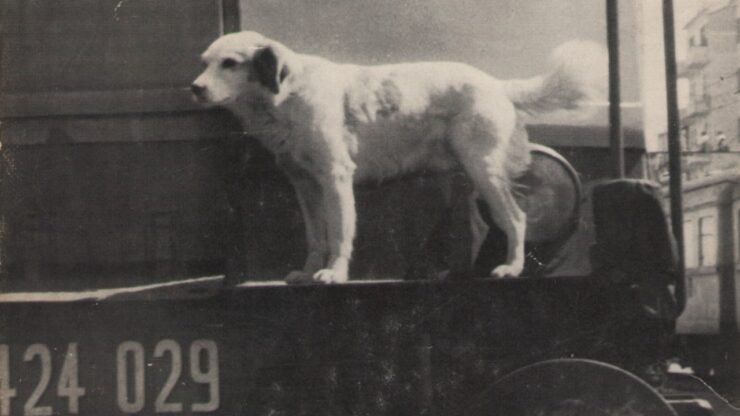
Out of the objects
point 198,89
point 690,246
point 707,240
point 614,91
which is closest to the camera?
point 198,89

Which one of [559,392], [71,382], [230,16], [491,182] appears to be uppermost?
[230,16]

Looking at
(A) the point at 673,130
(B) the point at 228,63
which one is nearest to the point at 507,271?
(A) the point at 673,130

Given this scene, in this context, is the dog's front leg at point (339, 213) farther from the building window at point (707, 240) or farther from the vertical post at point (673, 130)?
the building window at point (707, 240)

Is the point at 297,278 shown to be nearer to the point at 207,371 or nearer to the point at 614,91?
the point at 207,371

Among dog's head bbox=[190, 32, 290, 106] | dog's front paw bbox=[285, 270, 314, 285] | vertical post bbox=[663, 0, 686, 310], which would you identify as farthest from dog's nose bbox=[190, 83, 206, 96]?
vertical post bbox=[663, 0, 686, 310]

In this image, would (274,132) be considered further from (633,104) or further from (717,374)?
(717,374)

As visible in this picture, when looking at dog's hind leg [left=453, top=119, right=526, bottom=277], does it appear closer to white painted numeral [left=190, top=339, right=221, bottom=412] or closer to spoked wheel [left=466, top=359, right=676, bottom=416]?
spoked wheel [left=466, top=359, right=676, bottom=416]

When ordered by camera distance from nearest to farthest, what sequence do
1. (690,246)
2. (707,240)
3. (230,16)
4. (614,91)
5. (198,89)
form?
(198,89) < (230,16) < (614,91) < (690,246) < (707,240)
